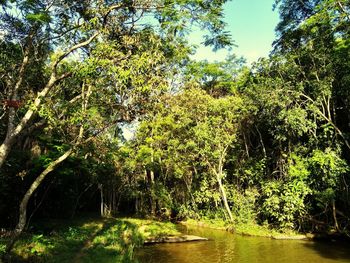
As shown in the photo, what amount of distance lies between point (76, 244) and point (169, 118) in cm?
Result: 1065

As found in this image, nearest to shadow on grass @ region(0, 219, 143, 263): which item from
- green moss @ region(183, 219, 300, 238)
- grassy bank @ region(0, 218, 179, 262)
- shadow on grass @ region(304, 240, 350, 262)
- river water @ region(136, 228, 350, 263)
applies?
grassy bank @ region(0, 218, 179, 262)

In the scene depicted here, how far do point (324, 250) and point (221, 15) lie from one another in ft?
34.1

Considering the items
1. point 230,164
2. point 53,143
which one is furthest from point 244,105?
point 53,143

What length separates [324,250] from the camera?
45.9 feet

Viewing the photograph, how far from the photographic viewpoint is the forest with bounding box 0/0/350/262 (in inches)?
390

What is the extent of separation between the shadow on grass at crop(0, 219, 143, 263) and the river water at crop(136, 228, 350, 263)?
3.47 feet

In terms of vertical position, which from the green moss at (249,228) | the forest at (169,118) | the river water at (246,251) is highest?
the forest at (169,118)

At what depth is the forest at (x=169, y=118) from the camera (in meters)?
9.91

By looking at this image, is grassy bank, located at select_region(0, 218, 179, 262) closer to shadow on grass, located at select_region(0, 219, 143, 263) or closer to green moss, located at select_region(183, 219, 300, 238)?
shadow on grass, located at select_region(0, 219, 143, 263)

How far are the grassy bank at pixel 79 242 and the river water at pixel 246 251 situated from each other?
105 centimetres

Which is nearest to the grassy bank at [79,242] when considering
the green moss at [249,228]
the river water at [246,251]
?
the river water at [246,251]

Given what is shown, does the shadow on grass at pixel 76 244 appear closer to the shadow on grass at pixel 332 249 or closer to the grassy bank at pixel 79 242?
the grassy bank at pixel 79 242

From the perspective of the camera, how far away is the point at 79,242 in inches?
503

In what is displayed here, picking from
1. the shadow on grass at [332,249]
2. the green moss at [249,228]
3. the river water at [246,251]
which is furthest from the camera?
the green moss at [249,228]
